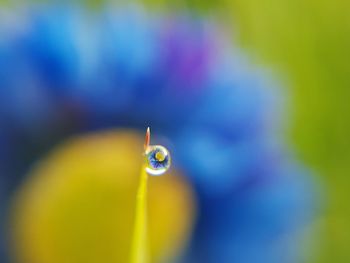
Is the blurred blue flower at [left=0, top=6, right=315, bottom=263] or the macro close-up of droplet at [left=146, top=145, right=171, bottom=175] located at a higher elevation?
the blurred blue flower at [left=0, top=6, right=315, bottom=263]

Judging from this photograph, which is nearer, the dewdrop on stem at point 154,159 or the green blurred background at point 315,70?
the dewdrop on stem at point 154,159

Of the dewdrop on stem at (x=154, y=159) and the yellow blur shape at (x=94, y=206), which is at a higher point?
the yellow blur shape at (x=94, y=206)

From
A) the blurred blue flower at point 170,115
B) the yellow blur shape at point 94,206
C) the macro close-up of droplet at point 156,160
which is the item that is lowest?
the macro close-up of droplet at point 156,160

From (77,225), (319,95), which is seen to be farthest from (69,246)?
(319,95)

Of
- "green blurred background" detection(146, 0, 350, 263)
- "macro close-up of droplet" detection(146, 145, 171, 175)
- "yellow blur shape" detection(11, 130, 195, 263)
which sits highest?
"green blurred background" detection(146, 0, 350, 263)

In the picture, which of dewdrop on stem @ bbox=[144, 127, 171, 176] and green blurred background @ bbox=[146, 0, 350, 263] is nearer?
dewdrop on stem @ bbox=[144, 127, 171, 176]

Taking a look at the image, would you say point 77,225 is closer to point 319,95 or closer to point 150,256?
point 150,256

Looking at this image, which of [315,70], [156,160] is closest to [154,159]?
[156,160]
